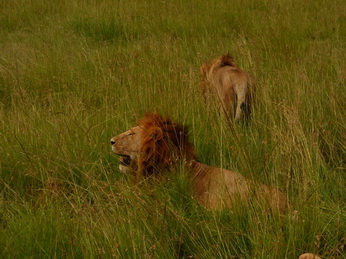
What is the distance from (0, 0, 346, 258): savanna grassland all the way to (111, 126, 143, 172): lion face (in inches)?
6.1

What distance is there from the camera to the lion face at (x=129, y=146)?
3469mm

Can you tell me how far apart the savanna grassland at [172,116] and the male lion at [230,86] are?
0.38 ft

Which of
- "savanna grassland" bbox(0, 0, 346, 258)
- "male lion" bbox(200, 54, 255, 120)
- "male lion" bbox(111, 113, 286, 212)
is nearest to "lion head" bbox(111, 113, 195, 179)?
"male lion" bbox(111, 113, 286, 212)

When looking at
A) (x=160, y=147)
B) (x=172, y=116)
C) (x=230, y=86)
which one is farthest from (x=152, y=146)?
(x=230, y=86)

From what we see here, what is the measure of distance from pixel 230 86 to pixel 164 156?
163 cm

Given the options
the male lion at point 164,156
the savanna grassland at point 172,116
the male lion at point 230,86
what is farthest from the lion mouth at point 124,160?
the male lion at point 230,86

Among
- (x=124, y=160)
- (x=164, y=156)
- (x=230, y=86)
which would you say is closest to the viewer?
(x=164, y=156)

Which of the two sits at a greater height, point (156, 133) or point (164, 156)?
point (156, 133)

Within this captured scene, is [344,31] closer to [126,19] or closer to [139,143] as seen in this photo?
[126,19]

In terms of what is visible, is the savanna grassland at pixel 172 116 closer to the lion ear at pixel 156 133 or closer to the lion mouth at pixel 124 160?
the lion mouth at pixel 124 160

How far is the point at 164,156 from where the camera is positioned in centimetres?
339

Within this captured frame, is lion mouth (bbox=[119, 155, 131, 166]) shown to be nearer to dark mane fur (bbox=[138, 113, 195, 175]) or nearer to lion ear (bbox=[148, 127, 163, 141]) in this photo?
dark mane fur (bbox=[138, 113, 195, 175])

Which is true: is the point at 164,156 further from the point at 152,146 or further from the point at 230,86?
the point at 230,86

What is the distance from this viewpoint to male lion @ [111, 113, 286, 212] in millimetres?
3182
